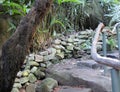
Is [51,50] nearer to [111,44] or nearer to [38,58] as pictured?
[38,58]

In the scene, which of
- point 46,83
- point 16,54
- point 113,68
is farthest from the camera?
point 46,83

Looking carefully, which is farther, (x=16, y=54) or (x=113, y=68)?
(x=16, y=54)

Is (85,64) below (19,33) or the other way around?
below

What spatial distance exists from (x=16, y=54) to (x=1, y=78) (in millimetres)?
300

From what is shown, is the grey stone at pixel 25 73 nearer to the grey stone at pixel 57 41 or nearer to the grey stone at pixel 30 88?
the grey stone at pixel 30 88

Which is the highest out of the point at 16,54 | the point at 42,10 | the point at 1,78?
the point at 42,10

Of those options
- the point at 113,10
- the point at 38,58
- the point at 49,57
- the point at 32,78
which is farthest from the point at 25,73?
the point at 113,10

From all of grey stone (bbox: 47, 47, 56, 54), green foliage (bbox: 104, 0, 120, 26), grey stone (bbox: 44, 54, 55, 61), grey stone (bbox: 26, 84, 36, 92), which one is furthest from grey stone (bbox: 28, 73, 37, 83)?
green foliage (bbox: 104, 0, 120, 26)

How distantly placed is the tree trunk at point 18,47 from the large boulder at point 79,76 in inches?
37.9

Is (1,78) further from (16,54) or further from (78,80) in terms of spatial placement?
(78,80)

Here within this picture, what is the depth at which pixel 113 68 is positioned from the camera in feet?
4.41

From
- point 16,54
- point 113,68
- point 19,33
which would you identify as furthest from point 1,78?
point 113,68

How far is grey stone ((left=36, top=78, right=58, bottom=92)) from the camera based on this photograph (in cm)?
312

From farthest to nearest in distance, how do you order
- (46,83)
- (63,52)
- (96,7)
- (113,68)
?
(96,7), (63,52), (46,83), (113,68)
